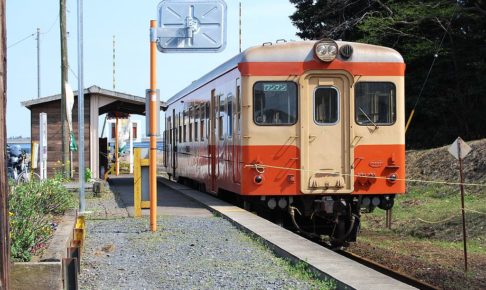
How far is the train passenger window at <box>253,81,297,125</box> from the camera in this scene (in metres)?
11.9

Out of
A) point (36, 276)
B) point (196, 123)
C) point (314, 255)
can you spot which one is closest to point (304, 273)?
point (314, 255)

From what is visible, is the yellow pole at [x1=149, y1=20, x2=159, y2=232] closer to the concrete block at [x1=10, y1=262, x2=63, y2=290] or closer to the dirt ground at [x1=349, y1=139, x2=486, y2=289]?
the dirt ground at [x1=349, y1=139, x2=486, y2=289]

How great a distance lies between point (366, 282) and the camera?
6.60m

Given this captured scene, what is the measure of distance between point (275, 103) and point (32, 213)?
512cm

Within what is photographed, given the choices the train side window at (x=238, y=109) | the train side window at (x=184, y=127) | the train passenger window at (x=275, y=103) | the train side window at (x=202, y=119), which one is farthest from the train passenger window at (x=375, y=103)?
the train side window at (x=184, y=127)

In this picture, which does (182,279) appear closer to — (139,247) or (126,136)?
(139,247)

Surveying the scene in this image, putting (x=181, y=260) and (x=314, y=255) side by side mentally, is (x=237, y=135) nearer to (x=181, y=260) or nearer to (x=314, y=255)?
(x=181, y=260)

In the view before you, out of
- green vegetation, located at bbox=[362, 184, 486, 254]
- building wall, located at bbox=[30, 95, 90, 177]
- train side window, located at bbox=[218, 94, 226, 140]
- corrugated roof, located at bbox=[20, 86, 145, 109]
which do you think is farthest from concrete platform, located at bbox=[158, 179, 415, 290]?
building wall, located at bbox=[30, 95, 90, 177]

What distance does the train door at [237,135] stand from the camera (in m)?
12.1

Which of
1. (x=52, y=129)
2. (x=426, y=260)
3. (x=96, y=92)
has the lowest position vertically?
(x=426, y=260)

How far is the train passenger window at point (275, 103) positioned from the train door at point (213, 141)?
8.93 ft

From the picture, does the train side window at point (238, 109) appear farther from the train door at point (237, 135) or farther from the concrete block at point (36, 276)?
the concrete block at point (36, 276)

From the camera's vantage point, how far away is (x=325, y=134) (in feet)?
39.2

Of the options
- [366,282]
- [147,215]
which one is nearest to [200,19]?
[147,215]
